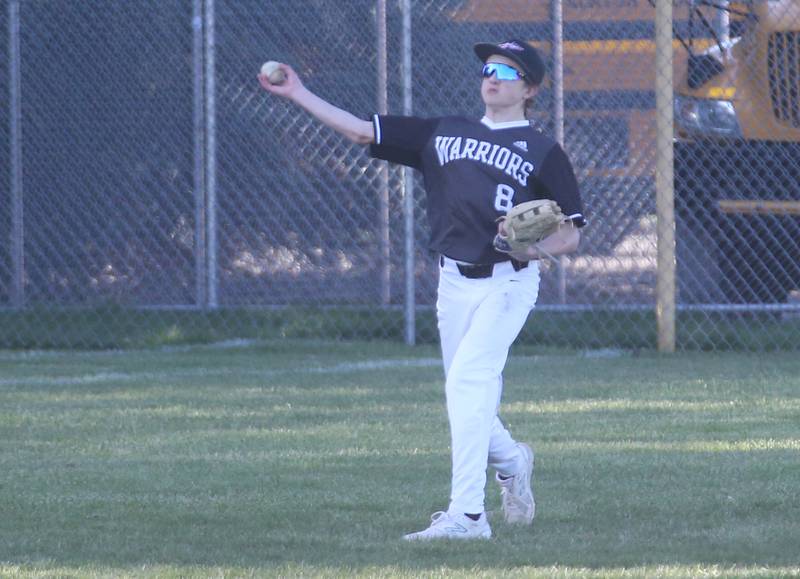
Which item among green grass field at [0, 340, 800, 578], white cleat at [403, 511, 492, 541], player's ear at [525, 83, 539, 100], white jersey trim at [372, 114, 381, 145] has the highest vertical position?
player's ear at [525, 83, 539, 100]

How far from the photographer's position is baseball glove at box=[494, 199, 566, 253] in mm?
4582

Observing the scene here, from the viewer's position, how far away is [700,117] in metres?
9.98

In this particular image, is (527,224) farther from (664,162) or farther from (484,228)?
(664,162)

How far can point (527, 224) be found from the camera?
4.57 m

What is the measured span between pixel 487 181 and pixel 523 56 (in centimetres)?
43

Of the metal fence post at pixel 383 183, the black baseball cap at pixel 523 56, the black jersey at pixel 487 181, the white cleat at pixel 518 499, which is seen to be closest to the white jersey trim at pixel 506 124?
the black jersey at pixel 487 181

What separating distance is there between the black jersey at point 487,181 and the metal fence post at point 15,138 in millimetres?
5967

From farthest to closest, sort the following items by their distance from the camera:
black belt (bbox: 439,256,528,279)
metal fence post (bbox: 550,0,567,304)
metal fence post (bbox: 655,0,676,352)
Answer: metal fence post (bbox: 550,0,567,304) < metal fence post (bbox: 655,0,676,352) < black belt (bbox: 439,256,528,279)

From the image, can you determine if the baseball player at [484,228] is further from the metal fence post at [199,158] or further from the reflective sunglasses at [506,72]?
the metal fence post at [199,158]

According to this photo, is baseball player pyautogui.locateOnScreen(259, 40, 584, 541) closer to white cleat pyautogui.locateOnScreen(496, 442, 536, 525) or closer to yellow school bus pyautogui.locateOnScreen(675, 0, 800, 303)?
white cleat pyautogui.locateOnScreen(496, 442, 536, 525)

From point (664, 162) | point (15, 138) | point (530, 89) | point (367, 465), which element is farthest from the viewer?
point (15, 138)

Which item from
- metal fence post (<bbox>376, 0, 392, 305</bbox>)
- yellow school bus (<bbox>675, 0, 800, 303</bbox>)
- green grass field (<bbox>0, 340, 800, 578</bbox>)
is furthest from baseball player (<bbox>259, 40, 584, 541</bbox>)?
yellow school bus (<bbox>675, 0, 800, 303</bbox>)

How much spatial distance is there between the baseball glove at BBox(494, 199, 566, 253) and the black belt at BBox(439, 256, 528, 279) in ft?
0.52

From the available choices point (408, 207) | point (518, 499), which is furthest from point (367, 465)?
point (408, 207)
